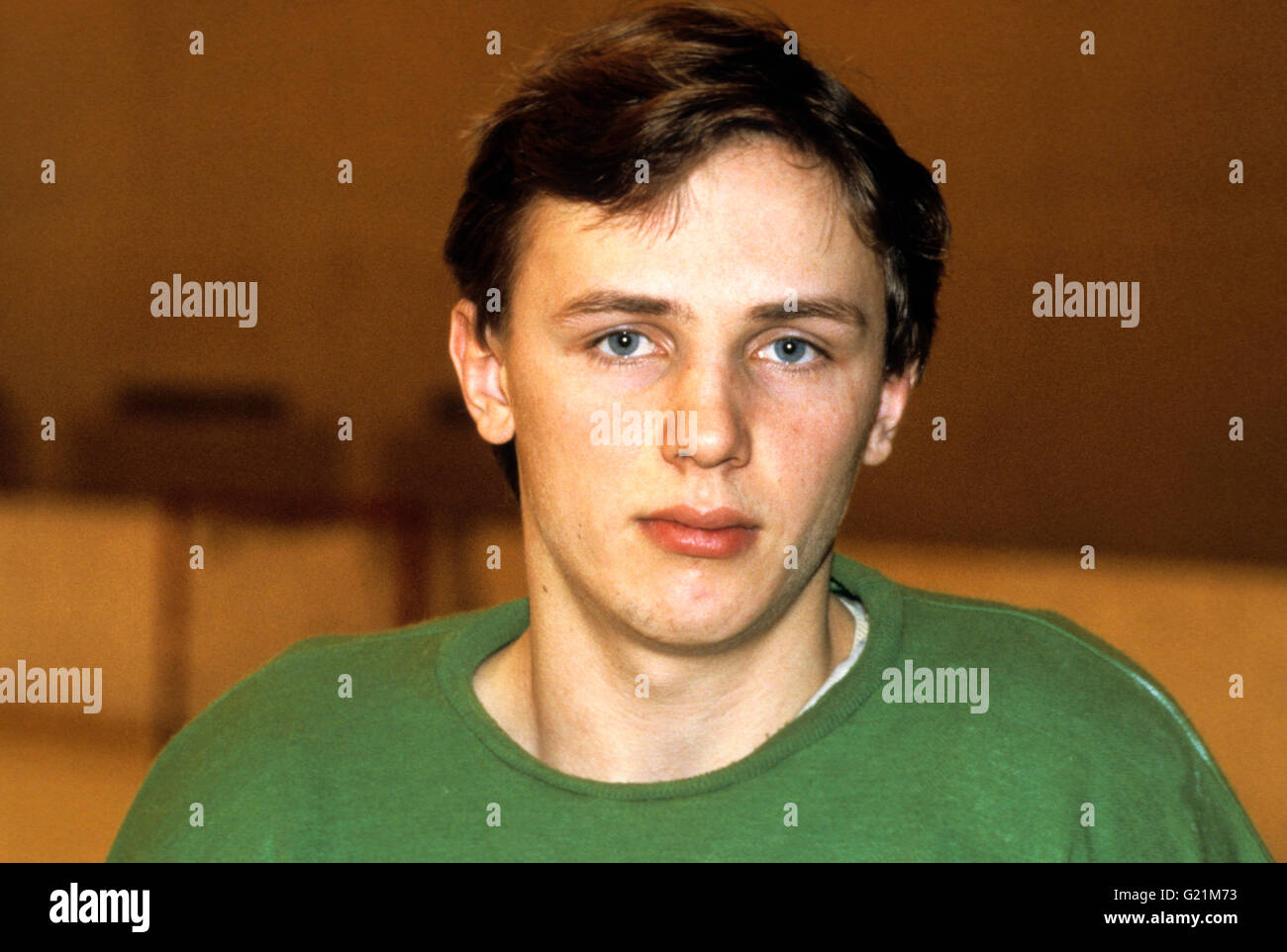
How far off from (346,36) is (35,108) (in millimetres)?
1588

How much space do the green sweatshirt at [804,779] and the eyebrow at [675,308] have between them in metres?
0.40

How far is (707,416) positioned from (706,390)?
0.03 m

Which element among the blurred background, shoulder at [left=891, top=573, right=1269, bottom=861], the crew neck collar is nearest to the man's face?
the crew neck collar

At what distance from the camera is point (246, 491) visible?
6.02 meters

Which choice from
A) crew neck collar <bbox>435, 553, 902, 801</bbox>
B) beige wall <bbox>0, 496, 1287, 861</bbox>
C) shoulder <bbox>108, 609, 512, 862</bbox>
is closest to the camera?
crew neck collar <bbox>435, 553, 902, 801</bbox>

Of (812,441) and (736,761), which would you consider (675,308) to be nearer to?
(812,441)

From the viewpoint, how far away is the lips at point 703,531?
1.42 meters

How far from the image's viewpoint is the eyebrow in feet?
4.58

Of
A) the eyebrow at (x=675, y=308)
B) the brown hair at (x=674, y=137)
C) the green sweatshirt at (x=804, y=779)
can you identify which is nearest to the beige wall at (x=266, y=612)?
the green sweatshirt at (x=804, y=779)

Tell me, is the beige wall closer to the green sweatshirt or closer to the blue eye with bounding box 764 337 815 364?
the green sweatshirt

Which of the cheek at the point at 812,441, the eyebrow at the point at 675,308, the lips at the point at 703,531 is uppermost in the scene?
the eyebrow at the point at 675,308

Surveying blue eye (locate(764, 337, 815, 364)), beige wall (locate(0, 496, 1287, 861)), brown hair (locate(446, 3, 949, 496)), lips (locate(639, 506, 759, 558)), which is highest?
brown hair (locate(446, 3, 949, 496))

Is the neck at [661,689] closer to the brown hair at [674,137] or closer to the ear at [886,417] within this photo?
the ear at [886,417]

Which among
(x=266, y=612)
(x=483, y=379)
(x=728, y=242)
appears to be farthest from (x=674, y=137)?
(x=266, y=612)
